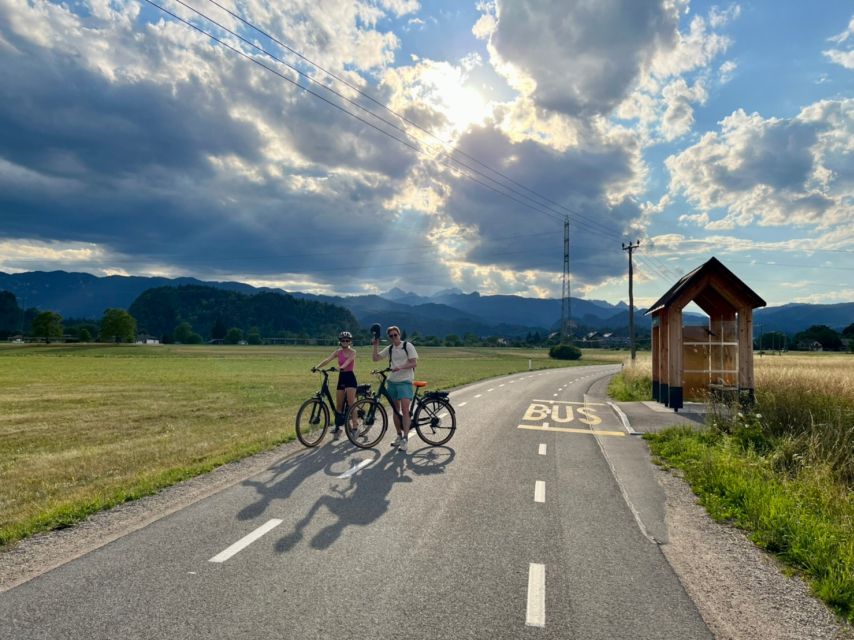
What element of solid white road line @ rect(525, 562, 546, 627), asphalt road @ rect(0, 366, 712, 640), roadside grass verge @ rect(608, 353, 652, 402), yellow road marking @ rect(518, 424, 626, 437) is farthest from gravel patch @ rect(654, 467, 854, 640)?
roadside grass verge @ rect(608, 353, 652, 402)

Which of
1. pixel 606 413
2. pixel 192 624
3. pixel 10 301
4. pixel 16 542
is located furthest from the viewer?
pixel 10 301

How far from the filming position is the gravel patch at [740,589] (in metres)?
3.82

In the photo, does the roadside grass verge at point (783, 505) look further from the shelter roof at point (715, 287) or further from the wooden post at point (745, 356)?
the shelter roof at point (715, 287)

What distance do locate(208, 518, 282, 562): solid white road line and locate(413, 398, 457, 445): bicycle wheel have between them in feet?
16.3

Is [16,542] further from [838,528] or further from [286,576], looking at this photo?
[838,528]

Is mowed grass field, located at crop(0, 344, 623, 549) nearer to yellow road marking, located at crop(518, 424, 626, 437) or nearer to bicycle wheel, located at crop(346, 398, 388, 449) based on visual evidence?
bicycle wheel, located at crop(346, 398, 388, 449)

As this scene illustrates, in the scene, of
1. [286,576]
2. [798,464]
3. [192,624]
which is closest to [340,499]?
[286,576]

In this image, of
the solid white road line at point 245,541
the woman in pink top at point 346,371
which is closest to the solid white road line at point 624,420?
the woman in pink top at point 346,371

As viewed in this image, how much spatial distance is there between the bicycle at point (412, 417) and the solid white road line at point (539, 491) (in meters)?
3.11

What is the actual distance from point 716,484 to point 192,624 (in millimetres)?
7205

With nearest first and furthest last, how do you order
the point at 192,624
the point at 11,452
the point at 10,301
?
1. the point at 192,624
2. the point at 11,452
3. the point at 10,301

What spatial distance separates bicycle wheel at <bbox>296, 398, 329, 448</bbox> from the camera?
10.0m

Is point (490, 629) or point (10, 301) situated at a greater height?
point (10, 301)

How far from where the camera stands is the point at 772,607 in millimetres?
4156
